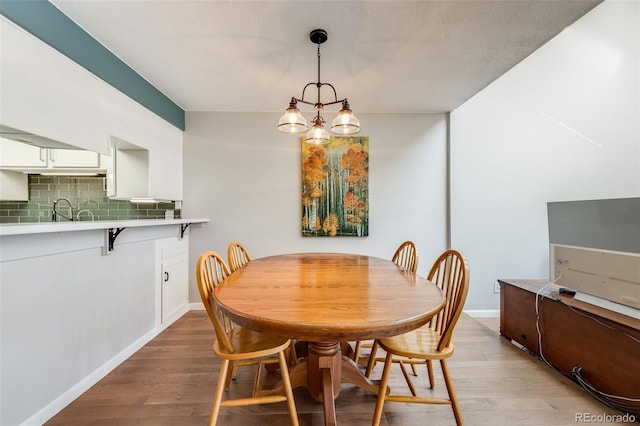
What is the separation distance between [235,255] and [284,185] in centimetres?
129

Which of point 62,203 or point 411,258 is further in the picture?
point 62,203

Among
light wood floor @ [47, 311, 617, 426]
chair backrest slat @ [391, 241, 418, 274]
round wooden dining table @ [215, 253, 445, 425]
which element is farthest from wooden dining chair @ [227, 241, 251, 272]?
chair backrest slat @ [391, 241, 418, 274]

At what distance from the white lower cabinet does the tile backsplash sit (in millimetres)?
701

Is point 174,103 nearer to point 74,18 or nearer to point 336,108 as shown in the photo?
point 74,18

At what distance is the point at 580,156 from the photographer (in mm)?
2928

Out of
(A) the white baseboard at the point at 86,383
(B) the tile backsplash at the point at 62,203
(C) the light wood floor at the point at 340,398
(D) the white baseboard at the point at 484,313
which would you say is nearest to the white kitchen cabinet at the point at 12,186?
(B) the tile backsplash at the point at 62,203

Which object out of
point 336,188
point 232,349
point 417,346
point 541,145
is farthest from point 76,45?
point 541,145

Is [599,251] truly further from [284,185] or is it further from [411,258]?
[284,185]

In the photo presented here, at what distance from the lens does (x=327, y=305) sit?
102 centimetres

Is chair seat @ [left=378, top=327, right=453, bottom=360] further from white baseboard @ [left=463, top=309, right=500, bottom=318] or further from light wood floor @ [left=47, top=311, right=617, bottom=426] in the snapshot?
white baseboard @ [left=463, top=309, right=500, bottom=318]

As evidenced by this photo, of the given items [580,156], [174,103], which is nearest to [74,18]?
[174,103]

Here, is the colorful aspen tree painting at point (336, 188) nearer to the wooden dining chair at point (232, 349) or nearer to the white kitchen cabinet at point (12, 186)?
the wooden dining chair at point (232, 349)

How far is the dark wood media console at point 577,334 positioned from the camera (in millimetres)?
1447

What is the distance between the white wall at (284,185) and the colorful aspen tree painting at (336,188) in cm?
9
